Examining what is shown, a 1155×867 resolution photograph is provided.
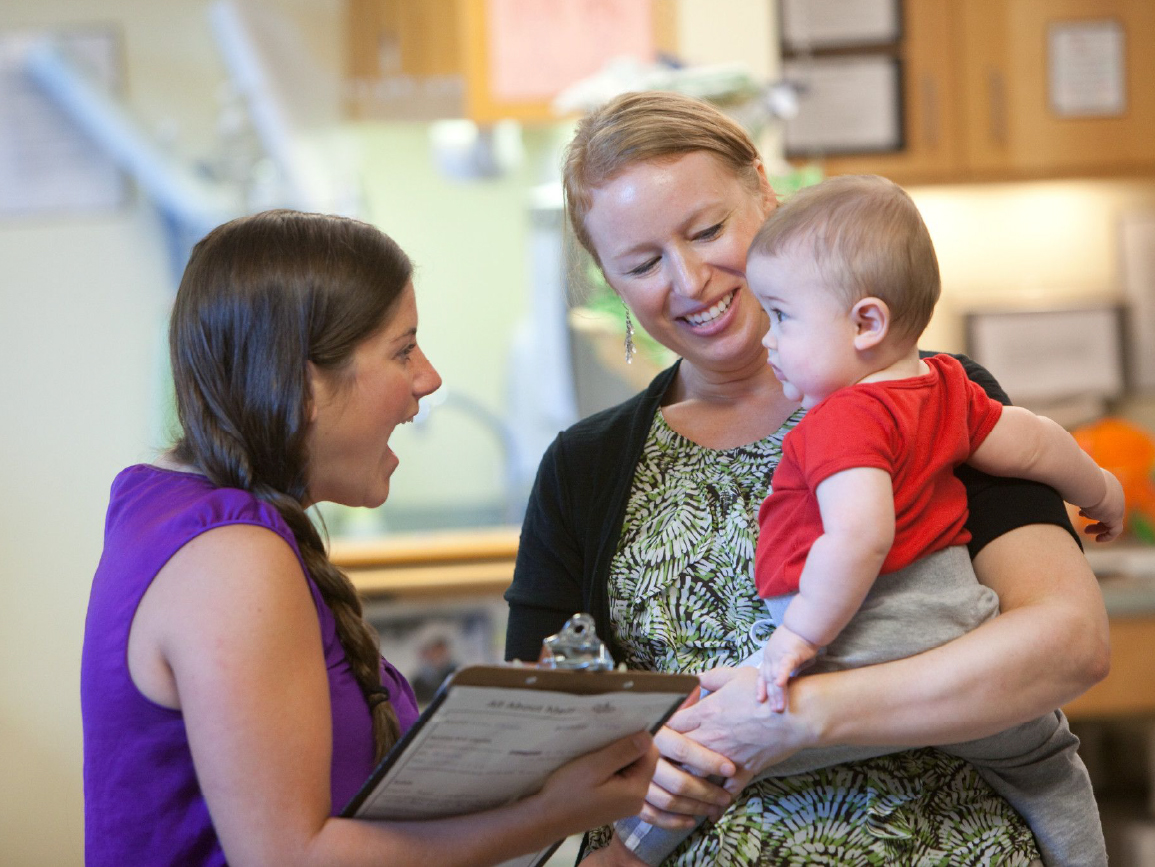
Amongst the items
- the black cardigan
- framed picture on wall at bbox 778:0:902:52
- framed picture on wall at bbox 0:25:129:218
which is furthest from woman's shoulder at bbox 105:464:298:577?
framed picture on wall at bbox 0:25:129:218

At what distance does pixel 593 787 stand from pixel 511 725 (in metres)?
0.14

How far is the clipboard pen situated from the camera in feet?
2.54

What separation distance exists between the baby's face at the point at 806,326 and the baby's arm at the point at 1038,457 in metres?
0.15

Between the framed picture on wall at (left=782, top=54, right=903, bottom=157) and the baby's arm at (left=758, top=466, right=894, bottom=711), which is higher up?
the framed picture on wall at (left=782, top=54, right=903, bottom=157)

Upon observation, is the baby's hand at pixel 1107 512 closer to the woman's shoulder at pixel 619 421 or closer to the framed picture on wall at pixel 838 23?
the woman's shoulder at pixel 619 421

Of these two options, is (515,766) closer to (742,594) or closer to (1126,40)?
(742,594)

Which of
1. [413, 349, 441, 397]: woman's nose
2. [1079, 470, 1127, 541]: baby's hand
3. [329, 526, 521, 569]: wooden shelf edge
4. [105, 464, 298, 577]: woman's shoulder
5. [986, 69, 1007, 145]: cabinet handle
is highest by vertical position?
[986, 69, 1007, 145]: cabinet handle

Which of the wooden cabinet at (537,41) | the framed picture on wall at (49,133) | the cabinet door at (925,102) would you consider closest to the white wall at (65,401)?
the framed picture on wall at (49,133)

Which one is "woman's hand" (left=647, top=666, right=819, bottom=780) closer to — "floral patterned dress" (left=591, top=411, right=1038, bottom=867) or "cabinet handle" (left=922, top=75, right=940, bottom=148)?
"floral patterned dress" (left=591, top=411, right=1038, bottom=867)

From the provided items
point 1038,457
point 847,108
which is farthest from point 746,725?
point 847,108

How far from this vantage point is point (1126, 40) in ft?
11.4

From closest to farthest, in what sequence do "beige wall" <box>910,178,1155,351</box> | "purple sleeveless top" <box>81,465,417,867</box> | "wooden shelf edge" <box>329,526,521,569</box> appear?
1. "purple sleeveless top" <box>81,465,417,867</box>
2. "wooden shelf edge" <box>329,526,521,569</box>
3. "beige wall" <box>910,178,1155,351</box>

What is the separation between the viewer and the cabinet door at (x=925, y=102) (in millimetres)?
3404

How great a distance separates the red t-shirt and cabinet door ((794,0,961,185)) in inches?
97.2
